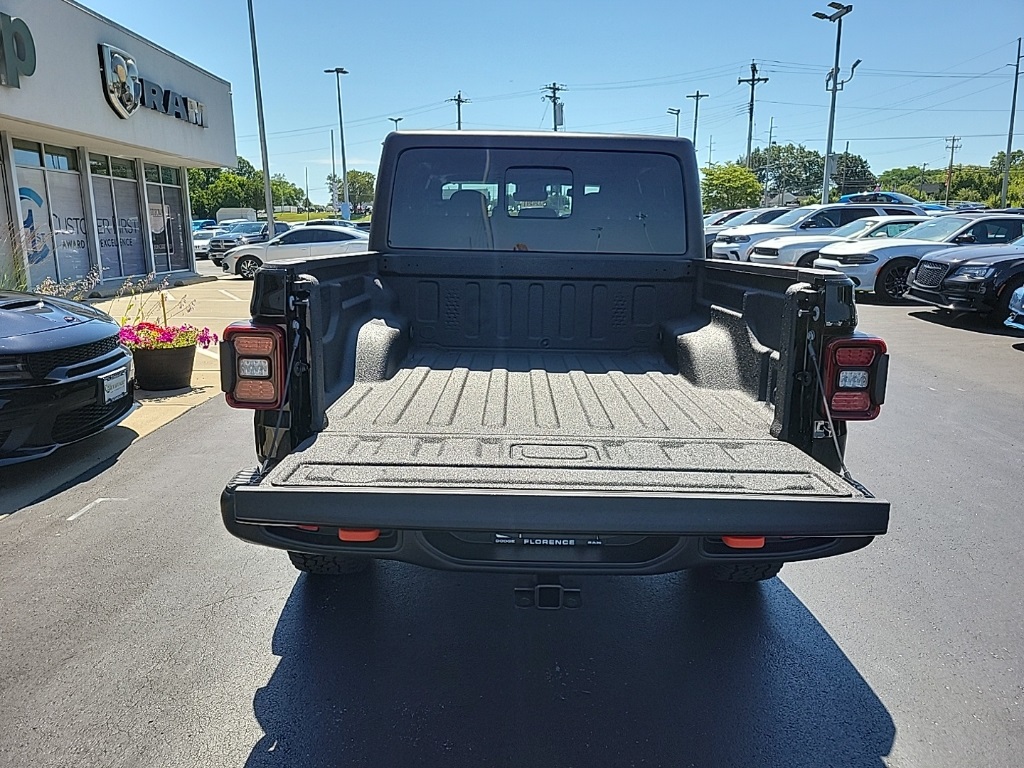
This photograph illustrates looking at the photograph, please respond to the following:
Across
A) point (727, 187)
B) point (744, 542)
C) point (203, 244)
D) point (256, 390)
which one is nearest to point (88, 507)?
point (256, 390)

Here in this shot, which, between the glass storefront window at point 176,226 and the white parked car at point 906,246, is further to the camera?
the glass storefront window at point 176,226

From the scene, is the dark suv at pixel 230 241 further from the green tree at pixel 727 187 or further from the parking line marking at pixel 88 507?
the green tree at pixel 727 187

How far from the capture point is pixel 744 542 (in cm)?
239

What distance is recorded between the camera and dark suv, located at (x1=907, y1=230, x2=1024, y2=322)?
11.1 m

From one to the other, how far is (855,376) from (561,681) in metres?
1.56

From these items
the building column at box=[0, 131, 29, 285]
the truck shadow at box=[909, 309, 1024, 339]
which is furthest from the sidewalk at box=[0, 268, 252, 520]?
the truck shadow at box=[909, 309, 1024, 339]

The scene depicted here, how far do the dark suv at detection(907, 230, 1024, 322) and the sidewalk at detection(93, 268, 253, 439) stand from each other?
10402mm

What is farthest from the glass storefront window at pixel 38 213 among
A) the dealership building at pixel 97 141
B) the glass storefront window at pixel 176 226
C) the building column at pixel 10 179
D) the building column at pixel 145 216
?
the glass storefront window at pixel 176 226

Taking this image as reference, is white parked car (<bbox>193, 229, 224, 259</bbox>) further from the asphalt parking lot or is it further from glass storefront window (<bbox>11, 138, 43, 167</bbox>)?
the asphalt parking lot

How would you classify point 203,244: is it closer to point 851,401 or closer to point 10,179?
point 10,179

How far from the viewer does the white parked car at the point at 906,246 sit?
13.6 meters

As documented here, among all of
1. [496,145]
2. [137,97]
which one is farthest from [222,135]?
[496,145]

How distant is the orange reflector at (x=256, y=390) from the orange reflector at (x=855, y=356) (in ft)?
6.45

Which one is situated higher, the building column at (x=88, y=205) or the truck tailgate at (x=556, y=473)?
the building column at (x=88, y=205)
